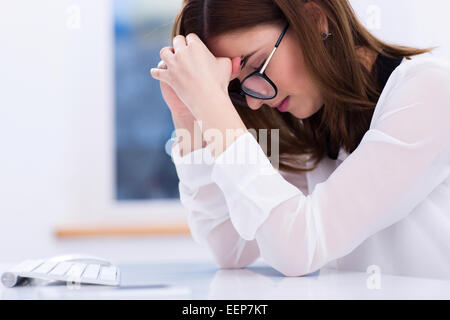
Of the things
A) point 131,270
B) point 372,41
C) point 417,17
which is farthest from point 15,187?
point 417,17

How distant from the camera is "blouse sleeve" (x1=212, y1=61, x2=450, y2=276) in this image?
77 cm

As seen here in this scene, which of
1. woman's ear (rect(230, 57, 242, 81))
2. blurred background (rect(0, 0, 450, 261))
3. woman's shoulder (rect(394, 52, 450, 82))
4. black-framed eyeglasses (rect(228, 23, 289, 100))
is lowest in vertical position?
blurred background (rect(0, 0, 450, 261))

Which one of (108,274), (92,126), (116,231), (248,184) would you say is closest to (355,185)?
(248,184)

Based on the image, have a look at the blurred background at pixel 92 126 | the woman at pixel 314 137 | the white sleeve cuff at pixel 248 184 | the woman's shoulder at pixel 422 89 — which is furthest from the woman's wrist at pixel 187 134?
the blurred background at pixel 92 126

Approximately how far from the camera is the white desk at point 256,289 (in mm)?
590

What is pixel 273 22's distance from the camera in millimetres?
917

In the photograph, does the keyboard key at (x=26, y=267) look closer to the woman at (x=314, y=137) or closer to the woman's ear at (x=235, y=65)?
the woman at (x=314, y=137)

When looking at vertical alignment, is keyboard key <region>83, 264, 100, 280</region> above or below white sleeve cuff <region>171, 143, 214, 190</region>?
below

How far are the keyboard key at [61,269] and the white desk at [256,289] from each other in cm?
2

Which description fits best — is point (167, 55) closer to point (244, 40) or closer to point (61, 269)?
point (244, 40)

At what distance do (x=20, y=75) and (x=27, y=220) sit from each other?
0.58m

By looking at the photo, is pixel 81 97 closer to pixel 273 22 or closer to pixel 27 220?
pixel 27 220

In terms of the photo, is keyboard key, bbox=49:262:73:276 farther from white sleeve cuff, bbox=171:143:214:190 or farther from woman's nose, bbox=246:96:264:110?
woman's nose, bbox=246:96:264:110

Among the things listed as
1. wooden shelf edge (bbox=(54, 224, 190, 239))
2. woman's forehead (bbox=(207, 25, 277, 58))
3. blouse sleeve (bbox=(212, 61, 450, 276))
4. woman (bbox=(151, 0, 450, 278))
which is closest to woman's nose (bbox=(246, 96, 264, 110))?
woman (bbox=(151, 0, 450, 278))
